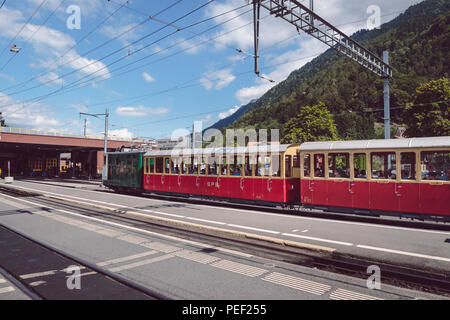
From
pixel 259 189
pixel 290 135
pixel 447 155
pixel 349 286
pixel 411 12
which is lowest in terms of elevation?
pixel 349 286

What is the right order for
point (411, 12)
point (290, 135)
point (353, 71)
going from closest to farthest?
point (290, 135)
point (353, 71)
point (411, 12)

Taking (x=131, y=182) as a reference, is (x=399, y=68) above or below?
above

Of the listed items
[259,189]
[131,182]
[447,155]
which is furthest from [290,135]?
[447,155]

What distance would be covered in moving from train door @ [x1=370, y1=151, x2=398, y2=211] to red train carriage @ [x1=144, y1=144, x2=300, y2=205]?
9.76 feet

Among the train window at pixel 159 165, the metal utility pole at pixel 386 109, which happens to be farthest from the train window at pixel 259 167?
the metal utility pole at pixel 386 109

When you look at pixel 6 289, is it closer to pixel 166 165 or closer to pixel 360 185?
pixel 360 185

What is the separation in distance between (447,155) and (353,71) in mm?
125644

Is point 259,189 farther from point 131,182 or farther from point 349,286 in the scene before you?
point 131,182

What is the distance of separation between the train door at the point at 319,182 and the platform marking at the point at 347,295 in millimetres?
6711

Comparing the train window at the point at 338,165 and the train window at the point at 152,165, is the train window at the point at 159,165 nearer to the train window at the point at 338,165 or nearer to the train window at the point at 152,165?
the train window at the point at 152,165

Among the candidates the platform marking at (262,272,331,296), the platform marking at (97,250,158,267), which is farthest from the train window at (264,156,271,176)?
the platform marking at (262,272,331,296)

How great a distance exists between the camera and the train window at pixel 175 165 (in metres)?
16.6
